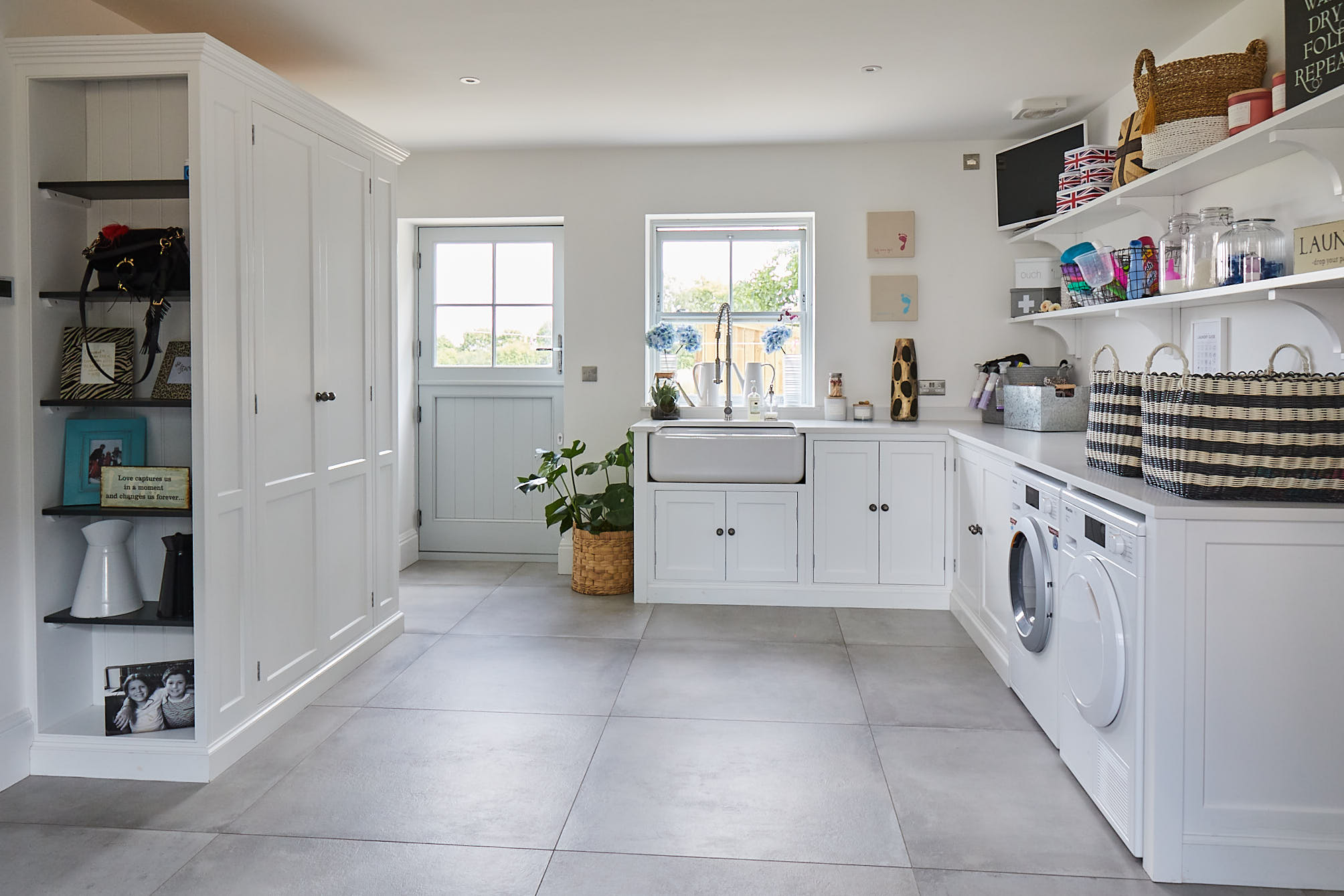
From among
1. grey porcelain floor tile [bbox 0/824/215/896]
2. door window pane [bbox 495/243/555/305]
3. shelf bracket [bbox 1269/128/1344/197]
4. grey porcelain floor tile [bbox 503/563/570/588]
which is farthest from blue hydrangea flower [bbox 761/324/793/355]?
grey porcelain floor tile [bbox 0/824/215/896]

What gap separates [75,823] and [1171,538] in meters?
2.67

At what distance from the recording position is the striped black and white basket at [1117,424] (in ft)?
7.61

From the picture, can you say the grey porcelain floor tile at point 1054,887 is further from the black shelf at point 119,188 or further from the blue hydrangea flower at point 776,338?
the blue hydrangea flower at point 776,338

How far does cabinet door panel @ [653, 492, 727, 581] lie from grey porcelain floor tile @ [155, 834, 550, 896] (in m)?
2.34

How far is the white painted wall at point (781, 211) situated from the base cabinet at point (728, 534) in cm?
79

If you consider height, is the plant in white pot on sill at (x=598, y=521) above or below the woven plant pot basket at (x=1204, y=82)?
below

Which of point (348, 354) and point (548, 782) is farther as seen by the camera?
point (348, 354)

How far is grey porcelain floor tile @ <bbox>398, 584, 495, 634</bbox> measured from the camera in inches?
155

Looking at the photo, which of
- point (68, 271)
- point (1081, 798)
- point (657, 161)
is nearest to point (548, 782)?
point (1081, 798)

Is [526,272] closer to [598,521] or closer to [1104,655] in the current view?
[598,521]

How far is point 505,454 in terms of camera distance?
5.26 metres

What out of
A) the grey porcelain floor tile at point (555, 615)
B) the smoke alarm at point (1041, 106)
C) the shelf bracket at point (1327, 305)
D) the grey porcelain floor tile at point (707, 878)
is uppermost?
the smoke alarm at point (1041, 106)

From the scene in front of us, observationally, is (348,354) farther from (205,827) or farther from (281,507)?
(205,827)

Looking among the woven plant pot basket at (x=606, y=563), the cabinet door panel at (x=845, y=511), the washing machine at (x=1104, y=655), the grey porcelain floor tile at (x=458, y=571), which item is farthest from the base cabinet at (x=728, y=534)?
the washing machine at (x=1104, y=655)
